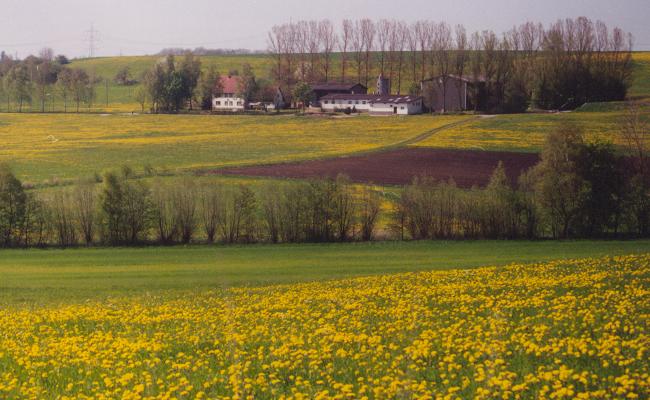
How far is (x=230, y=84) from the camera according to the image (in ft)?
453

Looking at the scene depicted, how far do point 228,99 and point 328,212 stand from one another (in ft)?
311

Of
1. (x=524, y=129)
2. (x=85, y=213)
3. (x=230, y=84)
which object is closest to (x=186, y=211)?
(x=85, y=213)

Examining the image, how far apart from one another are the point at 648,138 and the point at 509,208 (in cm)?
3339

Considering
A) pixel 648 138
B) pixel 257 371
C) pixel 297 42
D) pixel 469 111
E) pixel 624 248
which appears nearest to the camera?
pixel 257 371

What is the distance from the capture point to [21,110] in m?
132

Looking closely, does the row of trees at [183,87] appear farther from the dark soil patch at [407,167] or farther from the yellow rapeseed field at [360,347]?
the yellow rapeseed field at [360,347]

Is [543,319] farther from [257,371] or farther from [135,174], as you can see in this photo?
[135,174]

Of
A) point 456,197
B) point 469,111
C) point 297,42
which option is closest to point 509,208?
point 456,197

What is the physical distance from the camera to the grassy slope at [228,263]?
94.7 feet

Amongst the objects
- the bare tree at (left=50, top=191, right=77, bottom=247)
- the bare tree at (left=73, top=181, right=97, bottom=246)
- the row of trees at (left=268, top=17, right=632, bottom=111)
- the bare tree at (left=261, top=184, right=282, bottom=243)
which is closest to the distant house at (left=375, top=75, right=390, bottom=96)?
the row of trees at (left=268, top=17, right=632, bottom=111)

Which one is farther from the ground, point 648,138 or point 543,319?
point 648,138

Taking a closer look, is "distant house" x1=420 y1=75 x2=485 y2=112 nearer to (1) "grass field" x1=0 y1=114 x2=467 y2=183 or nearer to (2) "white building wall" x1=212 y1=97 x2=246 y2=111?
(1) "grass field" x1=0 y1=114 x2=467 y2=183

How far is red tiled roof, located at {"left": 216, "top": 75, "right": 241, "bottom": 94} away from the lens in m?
135

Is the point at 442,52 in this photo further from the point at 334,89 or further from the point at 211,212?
the point at 211,212
